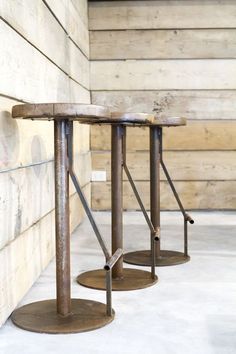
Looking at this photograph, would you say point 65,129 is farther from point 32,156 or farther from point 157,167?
point 157,167

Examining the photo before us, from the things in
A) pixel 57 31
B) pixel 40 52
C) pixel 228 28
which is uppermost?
pixel 228 28

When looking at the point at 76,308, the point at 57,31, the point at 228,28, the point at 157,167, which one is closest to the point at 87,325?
the point at 76,308

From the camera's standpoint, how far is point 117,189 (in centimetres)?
218

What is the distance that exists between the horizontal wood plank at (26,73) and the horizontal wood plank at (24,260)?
54 centimetres

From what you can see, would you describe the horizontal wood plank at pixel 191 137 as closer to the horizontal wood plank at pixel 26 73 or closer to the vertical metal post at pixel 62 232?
the horizontal wood plank at pixel 26 73

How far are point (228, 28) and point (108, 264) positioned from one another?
294 centimetres

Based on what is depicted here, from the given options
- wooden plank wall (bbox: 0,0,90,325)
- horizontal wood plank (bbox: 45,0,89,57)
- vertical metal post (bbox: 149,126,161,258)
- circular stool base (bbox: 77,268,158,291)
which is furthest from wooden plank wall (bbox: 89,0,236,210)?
circular stool base (bbox: 77,268,158,291)

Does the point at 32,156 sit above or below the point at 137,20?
below

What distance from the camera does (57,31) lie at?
8.80 feet

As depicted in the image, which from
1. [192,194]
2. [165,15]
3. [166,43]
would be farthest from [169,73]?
[192,194]

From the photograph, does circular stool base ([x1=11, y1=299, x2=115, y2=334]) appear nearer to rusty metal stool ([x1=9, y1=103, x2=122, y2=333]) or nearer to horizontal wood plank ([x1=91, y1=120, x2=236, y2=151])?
rusty metal stool ([x1=9, y1=103, x2=122, y2=333])

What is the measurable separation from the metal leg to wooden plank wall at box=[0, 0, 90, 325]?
106 mm

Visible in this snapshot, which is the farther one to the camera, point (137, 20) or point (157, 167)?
point (137, 20)

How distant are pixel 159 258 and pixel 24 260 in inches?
31.5
